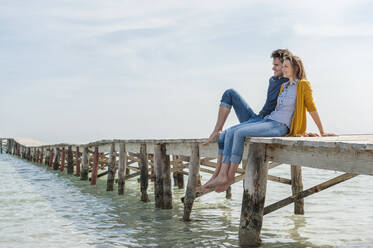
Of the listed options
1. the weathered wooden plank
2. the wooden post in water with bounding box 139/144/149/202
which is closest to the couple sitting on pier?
the weathered wooden plank

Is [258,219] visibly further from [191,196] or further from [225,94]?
[191,196]

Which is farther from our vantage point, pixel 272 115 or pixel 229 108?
pixel 229 108

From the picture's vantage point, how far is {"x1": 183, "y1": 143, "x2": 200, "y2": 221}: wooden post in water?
319 inches

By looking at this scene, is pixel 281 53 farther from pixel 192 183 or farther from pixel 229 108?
pixel 192 183

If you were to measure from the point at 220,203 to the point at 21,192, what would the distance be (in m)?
6.27

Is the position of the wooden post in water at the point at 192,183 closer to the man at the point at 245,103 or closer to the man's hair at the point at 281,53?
the man at the point at 245,103

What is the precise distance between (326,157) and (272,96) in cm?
166

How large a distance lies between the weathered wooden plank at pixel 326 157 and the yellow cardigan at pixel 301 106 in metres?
0.44

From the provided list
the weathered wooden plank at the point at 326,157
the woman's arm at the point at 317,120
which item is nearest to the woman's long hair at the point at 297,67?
the woman's arm at the point at 317,120

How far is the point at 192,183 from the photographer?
8148 mm

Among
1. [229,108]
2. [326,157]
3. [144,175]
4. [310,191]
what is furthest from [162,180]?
[326,157]

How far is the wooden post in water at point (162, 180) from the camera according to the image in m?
9.57

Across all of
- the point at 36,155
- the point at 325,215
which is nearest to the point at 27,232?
the point at 325,215

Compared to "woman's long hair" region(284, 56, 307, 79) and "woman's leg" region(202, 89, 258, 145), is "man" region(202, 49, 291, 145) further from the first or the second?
"woman's long hair" region(284, 56, 307, 79)
